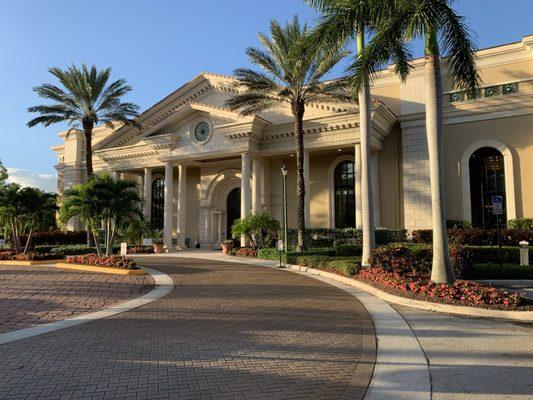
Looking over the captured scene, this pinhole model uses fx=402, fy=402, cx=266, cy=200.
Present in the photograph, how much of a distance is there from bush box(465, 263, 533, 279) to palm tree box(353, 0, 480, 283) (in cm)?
360

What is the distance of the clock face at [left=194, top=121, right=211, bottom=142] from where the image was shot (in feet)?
90.6

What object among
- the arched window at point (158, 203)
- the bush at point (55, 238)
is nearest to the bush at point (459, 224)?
the arched window at point (158, 203)

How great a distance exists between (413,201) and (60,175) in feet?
111

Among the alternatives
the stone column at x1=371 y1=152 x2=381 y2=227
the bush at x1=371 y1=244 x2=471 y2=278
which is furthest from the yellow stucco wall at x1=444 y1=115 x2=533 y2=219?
the bush at x1=371 y1=244 x2=471 y2=278

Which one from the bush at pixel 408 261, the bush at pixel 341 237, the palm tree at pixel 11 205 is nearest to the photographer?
the bush at pixel 408 261

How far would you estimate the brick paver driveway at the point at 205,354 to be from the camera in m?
4.45

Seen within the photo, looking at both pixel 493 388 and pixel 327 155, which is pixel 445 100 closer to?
pixel 327 155

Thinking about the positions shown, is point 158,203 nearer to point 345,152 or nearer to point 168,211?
point 168,211

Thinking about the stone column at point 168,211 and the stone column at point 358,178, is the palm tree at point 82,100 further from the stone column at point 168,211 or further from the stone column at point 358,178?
the stone column at point 358,178

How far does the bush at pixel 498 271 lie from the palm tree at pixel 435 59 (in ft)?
11.8

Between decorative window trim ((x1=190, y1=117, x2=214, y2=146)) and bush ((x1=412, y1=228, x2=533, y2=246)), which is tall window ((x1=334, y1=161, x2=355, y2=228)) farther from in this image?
bush ((x1=412, y1=228, x2=533, y2=246))

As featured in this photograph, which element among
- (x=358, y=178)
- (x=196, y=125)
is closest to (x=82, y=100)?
(x=196, y=125)

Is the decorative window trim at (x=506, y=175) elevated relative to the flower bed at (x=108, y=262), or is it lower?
elevated

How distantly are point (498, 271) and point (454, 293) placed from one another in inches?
190
